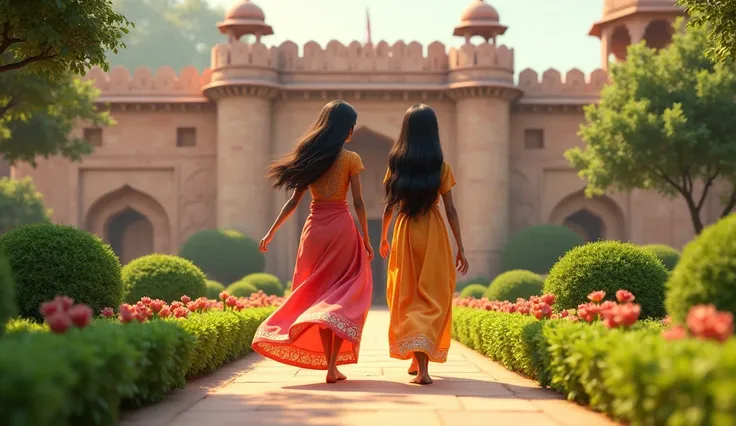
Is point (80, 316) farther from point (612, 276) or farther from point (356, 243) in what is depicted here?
point (612, 276)

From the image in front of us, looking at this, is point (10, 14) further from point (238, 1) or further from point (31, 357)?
point (238, 1)

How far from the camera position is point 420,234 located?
6.97 meters

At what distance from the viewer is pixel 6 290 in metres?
4.37

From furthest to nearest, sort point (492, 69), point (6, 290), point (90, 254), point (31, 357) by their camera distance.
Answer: point (492, 69) → point (90, 254) → point (6, 290) → point (31, 357)

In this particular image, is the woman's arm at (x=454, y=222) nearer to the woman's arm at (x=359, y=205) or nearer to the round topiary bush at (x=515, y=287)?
the woman's arm at (x=359, y=205)

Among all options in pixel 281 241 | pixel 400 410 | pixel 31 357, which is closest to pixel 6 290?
pixel 31 357

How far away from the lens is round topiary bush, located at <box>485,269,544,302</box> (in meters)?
16.3

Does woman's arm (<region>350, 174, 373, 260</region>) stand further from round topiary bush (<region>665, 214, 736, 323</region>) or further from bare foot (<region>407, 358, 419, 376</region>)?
round topiary bush (<region>665, 214, 736, 323</region>)

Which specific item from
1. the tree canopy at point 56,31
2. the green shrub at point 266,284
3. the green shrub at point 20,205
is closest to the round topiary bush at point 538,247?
the green shrub at point 266,284

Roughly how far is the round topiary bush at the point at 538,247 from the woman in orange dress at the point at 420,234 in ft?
58.4

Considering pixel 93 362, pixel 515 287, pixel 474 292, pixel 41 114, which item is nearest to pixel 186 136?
pixel 41 114

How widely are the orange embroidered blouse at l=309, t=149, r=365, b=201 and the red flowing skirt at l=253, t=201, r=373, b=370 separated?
64mm

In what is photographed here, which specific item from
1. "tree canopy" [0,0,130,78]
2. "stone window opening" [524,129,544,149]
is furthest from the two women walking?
"stone window opening" [524,129,544,149]

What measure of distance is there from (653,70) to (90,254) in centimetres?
1583
